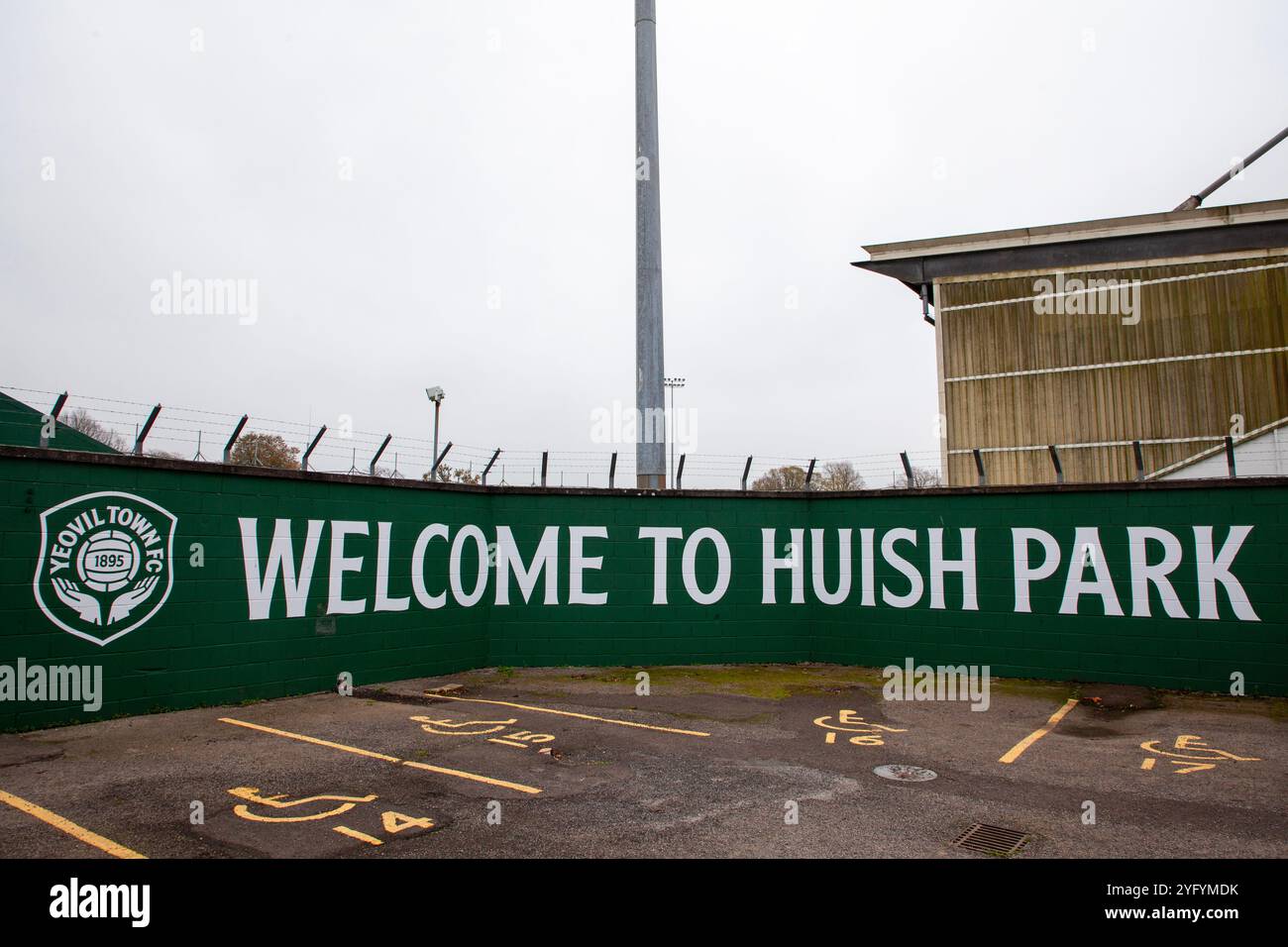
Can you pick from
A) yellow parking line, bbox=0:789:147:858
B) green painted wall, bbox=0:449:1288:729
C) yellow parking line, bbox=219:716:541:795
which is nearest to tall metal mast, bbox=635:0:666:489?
green painted wall, bbox=0:449:1288:729

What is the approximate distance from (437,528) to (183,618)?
3.96m

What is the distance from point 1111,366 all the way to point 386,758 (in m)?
21.4

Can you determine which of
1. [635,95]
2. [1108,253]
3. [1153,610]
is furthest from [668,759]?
[1108,253]

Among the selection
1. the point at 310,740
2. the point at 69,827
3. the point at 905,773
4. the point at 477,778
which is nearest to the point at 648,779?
the point at 477,778

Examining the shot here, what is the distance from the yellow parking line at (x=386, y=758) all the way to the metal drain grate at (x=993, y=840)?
10.9 feet

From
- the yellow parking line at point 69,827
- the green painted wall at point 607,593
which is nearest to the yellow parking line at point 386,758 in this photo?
the green painted wall at point 607,593

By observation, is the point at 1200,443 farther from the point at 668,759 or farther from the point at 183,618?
the point at 183,618

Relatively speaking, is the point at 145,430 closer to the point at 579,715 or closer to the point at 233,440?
the point at 233,440

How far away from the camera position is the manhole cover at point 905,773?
7020 millimetres

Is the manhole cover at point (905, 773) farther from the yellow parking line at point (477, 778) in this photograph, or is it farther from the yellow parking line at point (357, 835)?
the yellow parking line at point (357, 835)

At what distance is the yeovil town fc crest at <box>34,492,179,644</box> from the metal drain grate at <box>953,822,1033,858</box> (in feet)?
30.2

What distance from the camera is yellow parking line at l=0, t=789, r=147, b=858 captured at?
199 inches

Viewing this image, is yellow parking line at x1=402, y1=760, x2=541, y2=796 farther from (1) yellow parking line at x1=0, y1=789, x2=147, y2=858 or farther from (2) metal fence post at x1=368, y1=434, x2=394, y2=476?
(2) metal fence post at x1=368, y1=434, x2=394, y2=476

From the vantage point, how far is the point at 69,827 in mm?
5465
